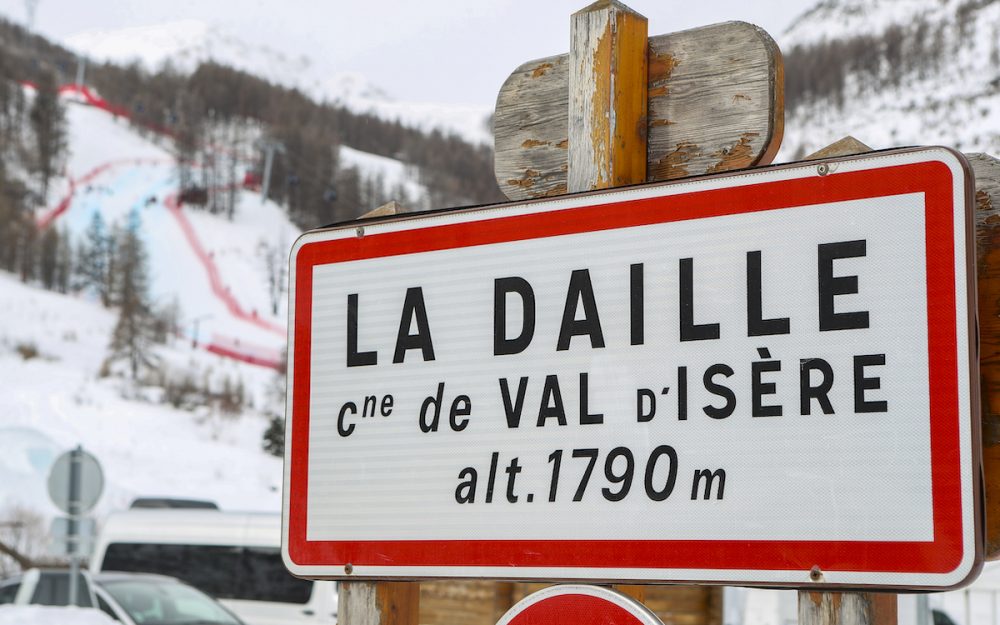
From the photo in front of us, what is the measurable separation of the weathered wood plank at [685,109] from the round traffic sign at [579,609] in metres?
0.68

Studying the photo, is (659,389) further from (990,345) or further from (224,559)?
(224,559)

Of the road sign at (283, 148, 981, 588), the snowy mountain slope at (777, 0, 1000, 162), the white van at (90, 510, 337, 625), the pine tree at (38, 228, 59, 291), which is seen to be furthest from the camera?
the snowy mountain slope at (777, 0, 1000, 162)

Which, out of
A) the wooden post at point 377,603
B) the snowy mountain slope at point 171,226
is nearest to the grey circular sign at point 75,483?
the wooden post at point 377,603

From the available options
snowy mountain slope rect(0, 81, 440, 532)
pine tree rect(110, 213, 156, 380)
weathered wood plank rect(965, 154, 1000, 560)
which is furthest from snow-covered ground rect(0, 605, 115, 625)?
pine tree rect(110, 213, 156, 380)

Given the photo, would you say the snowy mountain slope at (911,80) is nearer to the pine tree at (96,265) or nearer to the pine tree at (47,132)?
the pine tree at (96,265)

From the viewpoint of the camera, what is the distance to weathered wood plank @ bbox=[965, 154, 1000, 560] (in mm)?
1661

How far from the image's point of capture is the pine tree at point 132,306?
43562mm

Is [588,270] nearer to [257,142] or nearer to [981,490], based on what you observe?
[981,490]

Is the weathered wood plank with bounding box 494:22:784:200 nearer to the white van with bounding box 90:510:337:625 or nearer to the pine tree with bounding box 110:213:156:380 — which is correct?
the white van with bounding box 90:510:337:625


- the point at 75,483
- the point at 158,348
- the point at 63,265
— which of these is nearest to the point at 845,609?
the point at 75,483

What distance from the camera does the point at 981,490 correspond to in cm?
154

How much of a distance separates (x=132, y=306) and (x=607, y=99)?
45.9 m

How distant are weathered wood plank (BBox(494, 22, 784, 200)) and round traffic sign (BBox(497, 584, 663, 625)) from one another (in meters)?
0.68

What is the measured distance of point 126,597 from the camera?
10.8 metres
